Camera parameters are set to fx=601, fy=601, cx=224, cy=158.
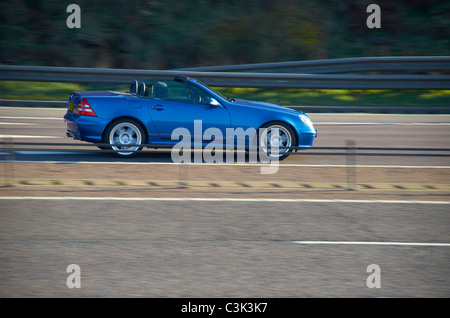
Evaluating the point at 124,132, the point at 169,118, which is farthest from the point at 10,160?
the point at 169,118

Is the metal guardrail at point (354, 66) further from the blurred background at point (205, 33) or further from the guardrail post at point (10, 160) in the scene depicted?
the guardrail post at point (10, 160)

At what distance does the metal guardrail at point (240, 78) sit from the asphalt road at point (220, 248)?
1018 cm

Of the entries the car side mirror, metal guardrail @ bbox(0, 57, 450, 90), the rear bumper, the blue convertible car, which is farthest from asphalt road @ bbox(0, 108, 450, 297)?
metal guardrail @ bbox(0, 57, 450, 90)

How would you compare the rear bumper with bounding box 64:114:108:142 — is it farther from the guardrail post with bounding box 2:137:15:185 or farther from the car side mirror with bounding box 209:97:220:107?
the car side mirror with bounding box 209:97:220:107

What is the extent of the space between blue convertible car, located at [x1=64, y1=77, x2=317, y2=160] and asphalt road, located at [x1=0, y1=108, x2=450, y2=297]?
2.39 ft

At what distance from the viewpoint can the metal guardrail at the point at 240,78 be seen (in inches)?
685

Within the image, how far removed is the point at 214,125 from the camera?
1084 cm

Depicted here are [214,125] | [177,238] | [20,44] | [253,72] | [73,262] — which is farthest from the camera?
[20,44]

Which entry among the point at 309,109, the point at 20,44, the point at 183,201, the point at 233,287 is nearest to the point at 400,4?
the point at 309,109

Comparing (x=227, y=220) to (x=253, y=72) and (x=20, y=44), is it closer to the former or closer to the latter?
(x=253, y=72)

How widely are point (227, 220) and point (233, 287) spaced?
2.12 m

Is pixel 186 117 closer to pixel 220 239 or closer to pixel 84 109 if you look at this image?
pixel 84 109

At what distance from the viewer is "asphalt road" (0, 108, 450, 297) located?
16.8ft

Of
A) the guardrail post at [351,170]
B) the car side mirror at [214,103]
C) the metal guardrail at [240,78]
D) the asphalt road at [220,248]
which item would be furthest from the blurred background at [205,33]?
the asphalt road at [220,248]
